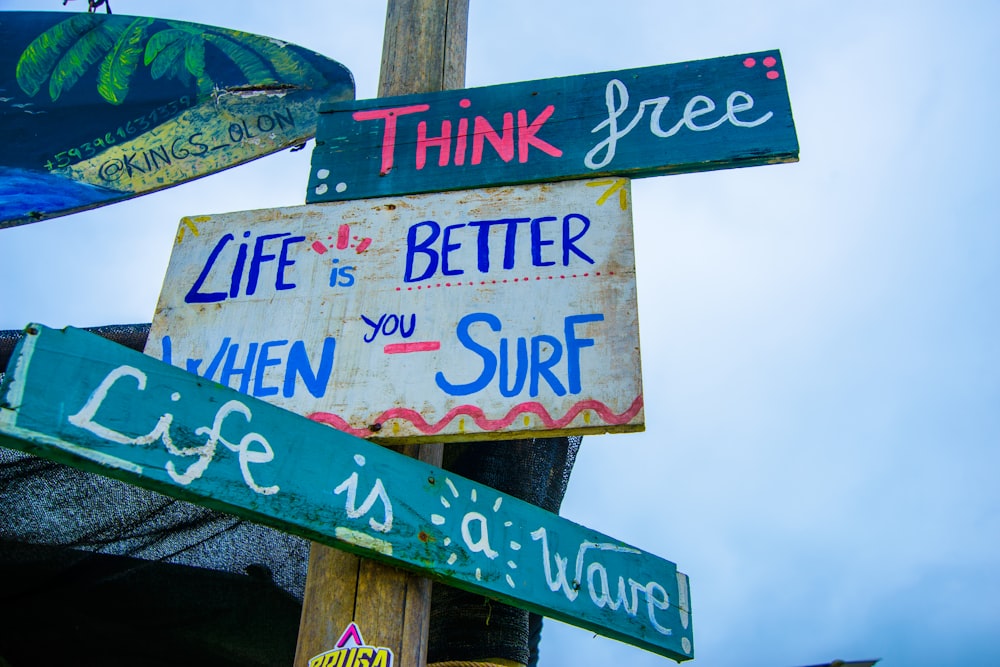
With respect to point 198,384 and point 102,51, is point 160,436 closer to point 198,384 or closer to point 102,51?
point 198,384

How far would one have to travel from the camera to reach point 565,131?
2.36 meters

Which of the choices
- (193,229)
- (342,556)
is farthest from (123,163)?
(342,556)

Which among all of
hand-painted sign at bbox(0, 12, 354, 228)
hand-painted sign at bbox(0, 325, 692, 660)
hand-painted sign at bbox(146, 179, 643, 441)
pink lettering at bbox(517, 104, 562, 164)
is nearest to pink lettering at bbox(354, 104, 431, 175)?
hand-painted sign at bbox(146, 179, 643, 441)

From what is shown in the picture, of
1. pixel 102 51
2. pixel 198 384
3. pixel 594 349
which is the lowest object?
pixel 198 384

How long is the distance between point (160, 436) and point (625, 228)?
120cm

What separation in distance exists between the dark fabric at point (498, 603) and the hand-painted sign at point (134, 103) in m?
1.30

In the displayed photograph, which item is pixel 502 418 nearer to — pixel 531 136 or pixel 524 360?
pixel 524 360

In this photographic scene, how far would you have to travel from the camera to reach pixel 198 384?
1431 millimetres

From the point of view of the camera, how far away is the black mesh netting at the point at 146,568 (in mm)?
3281

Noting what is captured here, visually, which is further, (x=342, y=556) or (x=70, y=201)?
(x=70, y=201)

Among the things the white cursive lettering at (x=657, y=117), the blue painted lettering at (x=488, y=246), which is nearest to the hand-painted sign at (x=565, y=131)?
the white cursive lettering at (x=657, y=117)

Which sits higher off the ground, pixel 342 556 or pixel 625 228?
pixel 625 228

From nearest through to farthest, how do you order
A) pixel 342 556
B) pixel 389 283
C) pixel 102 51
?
pixel 342 556, pixel 389 283, pixel 102 51

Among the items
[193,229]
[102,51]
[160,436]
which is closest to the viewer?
[160,436]
